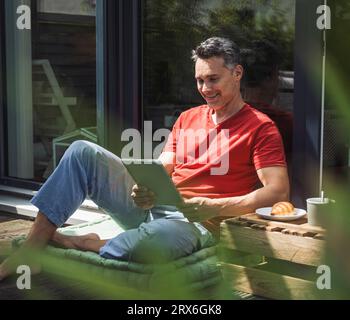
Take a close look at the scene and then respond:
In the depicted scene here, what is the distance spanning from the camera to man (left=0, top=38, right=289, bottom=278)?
2.88 metres

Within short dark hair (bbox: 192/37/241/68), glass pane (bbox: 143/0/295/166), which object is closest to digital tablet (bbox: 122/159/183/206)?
short dark hair (bbox: 192/37/241/68)

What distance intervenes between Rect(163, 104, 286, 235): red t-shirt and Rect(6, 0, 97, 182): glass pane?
1501mm

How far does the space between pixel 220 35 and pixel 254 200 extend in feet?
4.17

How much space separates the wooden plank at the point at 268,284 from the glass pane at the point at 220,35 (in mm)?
870

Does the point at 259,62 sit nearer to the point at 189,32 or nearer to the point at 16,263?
the point at 189,32

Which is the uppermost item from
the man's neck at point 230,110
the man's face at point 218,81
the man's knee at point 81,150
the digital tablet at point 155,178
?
the man's face at point 218,81

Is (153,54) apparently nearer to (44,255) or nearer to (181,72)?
(181,72)

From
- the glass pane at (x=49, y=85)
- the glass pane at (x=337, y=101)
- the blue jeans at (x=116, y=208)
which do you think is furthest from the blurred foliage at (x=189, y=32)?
the blue jeans at (x=116, y=208)

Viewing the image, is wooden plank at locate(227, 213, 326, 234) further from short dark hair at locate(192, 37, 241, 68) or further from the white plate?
short dark hair at locate(192, 37, 241, 68)

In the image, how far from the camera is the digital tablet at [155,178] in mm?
2707

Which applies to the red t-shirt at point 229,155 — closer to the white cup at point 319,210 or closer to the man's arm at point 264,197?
the man's arm at point 264,197

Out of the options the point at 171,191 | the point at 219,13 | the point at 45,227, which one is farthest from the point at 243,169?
the point at 219,13

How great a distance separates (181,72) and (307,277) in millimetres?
1727

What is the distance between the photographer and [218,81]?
9.93 ft
